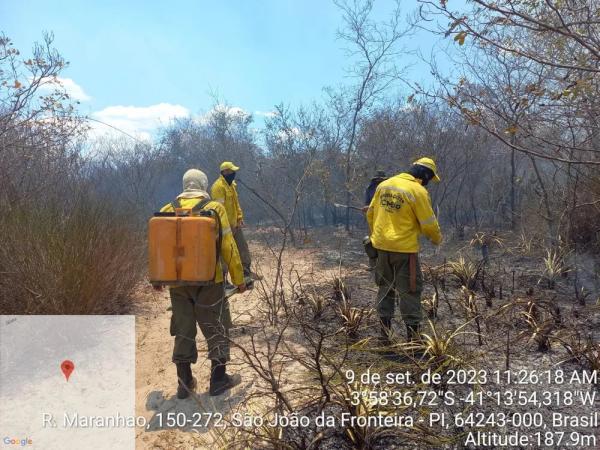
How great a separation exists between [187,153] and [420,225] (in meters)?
21.6

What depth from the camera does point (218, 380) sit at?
9.43 feet

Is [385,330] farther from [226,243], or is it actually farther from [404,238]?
[226,243]

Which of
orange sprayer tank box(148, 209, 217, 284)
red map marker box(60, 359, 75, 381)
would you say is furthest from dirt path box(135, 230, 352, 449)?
red map marker box(60, 359, 75, 381)

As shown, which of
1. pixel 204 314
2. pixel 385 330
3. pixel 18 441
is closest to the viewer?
pixel 18 441

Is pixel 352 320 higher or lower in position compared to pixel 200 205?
lower

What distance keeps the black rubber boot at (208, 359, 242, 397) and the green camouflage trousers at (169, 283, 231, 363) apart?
9 cm

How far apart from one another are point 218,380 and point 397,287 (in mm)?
1623

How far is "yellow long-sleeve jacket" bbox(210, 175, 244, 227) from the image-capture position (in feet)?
17.5

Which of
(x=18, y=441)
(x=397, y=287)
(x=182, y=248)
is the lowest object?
(x=18, y=441)

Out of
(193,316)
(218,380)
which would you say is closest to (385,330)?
(218,380)

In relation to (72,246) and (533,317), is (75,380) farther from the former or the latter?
(533,317)

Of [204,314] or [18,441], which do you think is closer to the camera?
[18,441]

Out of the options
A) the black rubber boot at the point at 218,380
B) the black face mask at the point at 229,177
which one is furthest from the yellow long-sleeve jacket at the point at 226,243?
the black face mask at the point at 229,177

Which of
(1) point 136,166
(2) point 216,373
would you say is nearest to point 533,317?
(2) point 216,373
